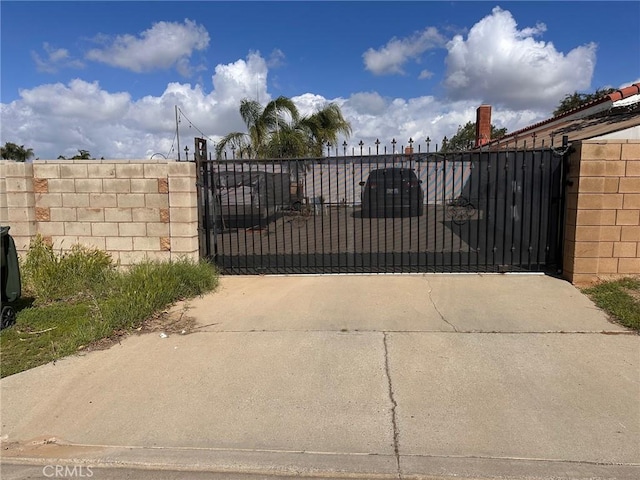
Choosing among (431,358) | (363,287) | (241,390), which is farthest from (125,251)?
(431,358)

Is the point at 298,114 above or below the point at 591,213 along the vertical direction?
above

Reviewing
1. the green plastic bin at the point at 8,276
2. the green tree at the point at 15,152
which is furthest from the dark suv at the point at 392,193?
the green tree at the point at 15,152

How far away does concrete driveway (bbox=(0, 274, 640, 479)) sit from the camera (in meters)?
3.09

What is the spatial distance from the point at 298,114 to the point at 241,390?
15107 millimetres

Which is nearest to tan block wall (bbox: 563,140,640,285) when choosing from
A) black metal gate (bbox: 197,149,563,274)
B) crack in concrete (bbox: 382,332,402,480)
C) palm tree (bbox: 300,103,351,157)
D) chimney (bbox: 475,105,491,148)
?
black metal gate (bbox: 197,149,563,274)

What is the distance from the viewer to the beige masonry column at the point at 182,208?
24.3 ft

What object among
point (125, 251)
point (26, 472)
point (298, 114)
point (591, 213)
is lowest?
point (26, 472)

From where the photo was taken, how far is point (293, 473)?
2.99 metres

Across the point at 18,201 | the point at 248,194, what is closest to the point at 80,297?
the point at 18,201

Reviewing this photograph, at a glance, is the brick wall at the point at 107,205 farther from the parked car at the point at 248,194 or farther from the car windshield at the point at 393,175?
the car windshield at the point at 393,175

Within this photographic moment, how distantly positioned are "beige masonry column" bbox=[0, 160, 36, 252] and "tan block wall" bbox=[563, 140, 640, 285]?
28.5 ft

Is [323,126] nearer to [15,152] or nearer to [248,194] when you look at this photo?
[248,194]

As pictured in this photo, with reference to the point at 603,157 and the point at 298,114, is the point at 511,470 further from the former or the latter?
the point at 298,114

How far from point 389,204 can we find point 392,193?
21cm
